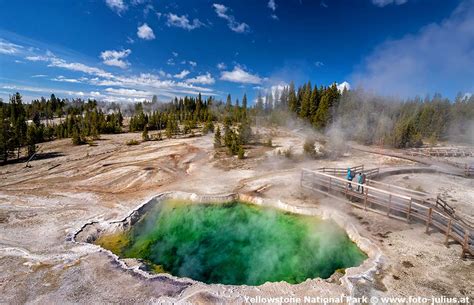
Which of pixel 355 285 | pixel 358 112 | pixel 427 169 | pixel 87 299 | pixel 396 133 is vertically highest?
pixel 358 112

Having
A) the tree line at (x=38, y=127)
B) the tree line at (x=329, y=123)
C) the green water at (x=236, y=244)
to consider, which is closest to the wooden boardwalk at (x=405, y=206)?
the green water at (x=236, y=244)

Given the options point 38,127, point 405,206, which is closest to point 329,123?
point 405,206

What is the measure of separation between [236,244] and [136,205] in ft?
22.8

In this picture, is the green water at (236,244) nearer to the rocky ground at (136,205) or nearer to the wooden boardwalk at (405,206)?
the rocky ground at (136,205)

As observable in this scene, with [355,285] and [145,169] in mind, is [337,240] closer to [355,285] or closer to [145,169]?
[355,285]

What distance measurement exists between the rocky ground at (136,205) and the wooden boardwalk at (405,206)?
0.47m

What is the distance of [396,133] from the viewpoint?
137ft

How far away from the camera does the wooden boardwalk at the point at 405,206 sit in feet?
33.9

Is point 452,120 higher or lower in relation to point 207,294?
higher

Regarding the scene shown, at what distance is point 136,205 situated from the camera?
15.8 metres

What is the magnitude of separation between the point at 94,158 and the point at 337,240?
28166 mm

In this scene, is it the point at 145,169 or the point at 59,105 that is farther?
the point at 59,105

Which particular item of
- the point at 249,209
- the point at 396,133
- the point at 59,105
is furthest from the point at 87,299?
the point at 59,105

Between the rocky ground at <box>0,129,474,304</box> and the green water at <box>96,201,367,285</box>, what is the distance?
1308 mm
